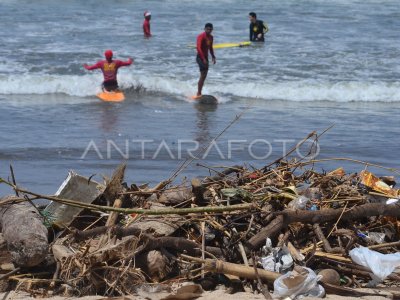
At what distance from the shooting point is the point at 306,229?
5461mm

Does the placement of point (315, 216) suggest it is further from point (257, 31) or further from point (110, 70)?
point (257, 31)

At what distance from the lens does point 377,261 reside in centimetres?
502

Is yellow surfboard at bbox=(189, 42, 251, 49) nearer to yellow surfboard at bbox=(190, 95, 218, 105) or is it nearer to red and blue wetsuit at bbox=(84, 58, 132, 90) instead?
red and blue wetsuit at bbox=(84, 58, 132, 90)

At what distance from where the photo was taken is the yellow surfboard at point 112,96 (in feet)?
50.5

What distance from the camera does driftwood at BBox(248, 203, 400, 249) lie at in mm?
5152

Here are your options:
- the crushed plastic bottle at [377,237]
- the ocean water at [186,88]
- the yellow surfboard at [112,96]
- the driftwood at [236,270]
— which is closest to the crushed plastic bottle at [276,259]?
the driftwood at [236,270]

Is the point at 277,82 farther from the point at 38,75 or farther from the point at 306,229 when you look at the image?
the point at 306,229

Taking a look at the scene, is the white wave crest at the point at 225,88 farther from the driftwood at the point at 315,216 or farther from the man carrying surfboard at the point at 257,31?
the driftwood at the point at 315,216

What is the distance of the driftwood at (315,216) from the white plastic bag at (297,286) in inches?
15.6

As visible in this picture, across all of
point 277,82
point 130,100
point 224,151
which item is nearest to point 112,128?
point 224,151

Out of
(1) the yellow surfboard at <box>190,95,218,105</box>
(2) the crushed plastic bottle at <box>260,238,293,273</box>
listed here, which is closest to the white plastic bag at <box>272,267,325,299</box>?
(2) the crushed plastic bottle at <box>260,238,293,273</box>

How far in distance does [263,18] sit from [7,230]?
77.7 ft

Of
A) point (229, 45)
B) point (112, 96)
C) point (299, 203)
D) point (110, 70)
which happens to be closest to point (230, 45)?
point (229, 45)

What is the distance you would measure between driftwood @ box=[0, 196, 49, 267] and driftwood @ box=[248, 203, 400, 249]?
1369 mm
